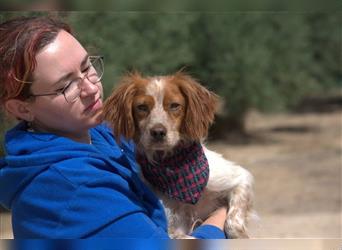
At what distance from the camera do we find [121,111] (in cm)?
264

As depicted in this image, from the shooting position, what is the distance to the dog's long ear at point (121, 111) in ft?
8.57

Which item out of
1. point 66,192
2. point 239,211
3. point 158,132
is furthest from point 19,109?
point 239,211

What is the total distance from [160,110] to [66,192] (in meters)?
0.75

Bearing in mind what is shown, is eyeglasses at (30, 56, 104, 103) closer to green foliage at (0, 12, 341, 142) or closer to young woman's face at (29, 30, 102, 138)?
young woman's face at (29, 30, 102, 138)

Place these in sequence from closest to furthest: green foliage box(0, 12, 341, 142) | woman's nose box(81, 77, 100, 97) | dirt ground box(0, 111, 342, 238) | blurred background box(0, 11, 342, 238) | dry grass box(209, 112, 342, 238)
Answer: woman's nose box(81, 77, 100, 97)
dirt ground box(0, 111, 342, 238)
dry grass box(209, 112, 342, 238)
blurred background box(0, 11, 342, 238)
green foliage box(0, 12, 341, 142)

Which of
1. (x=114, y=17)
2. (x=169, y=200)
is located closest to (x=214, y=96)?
(x=169, y=200)

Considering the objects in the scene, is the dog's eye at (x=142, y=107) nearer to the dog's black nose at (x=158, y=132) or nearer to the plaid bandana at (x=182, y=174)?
the dog's black nose at (x=158, y=132)

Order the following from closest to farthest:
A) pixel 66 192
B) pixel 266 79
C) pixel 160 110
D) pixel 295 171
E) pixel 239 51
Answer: pixel 66 192
pixel 160 110
pixel 295 171
pixel 239 51
pixel 266 79

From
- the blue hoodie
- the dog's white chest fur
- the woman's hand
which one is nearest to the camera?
the blue hoodie

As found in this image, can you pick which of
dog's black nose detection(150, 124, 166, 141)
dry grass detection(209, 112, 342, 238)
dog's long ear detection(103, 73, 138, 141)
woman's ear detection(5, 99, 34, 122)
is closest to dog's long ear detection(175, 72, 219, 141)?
dog's black nose detection(150, 124, 166, 141)

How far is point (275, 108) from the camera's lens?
1568cm

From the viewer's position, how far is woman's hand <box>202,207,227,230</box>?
8.39 feet

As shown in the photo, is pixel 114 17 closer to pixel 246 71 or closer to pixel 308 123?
pixel 246 71

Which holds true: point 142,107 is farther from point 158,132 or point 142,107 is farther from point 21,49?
point 21,49
